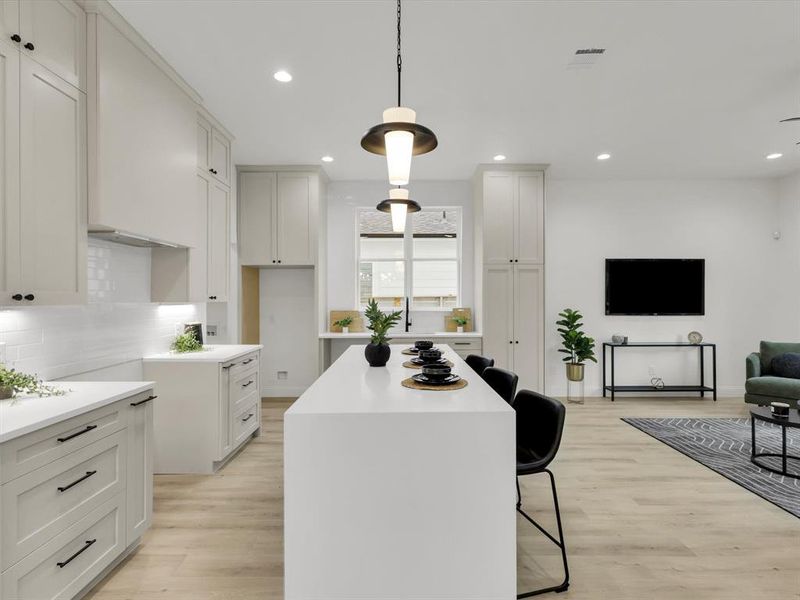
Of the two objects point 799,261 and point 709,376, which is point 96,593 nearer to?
point 709,376

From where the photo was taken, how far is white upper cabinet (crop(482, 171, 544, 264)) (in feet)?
17.3

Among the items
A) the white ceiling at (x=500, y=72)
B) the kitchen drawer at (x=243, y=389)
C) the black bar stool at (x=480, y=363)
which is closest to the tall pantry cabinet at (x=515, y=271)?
the white ceiling at (x=500, y=72)

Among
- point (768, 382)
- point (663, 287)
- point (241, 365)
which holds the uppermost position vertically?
point (663, 287)

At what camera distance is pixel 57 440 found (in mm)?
1678

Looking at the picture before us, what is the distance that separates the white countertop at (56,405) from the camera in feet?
5.01

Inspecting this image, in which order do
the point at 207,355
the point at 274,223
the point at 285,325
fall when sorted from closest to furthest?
the point at 207,355 < the point at 274,223 < the point at 285,325

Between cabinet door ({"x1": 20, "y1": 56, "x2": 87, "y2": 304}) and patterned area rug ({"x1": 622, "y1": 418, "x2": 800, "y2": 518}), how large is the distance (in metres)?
4.53

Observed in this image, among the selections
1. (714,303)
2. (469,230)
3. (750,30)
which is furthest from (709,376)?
(750,30)

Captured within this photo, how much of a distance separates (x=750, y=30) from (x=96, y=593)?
15.6 ft

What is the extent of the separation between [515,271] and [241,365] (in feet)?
11.3

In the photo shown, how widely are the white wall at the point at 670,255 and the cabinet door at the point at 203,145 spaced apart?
4.34 meters

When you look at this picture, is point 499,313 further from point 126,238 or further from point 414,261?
point 126,238

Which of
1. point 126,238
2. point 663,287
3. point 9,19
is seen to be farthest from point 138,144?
point 663,287

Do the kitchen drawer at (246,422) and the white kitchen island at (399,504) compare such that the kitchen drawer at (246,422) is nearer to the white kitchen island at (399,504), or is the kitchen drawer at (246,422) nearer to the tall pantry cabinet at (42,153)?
the tall pantry cabinet at (42,153)
